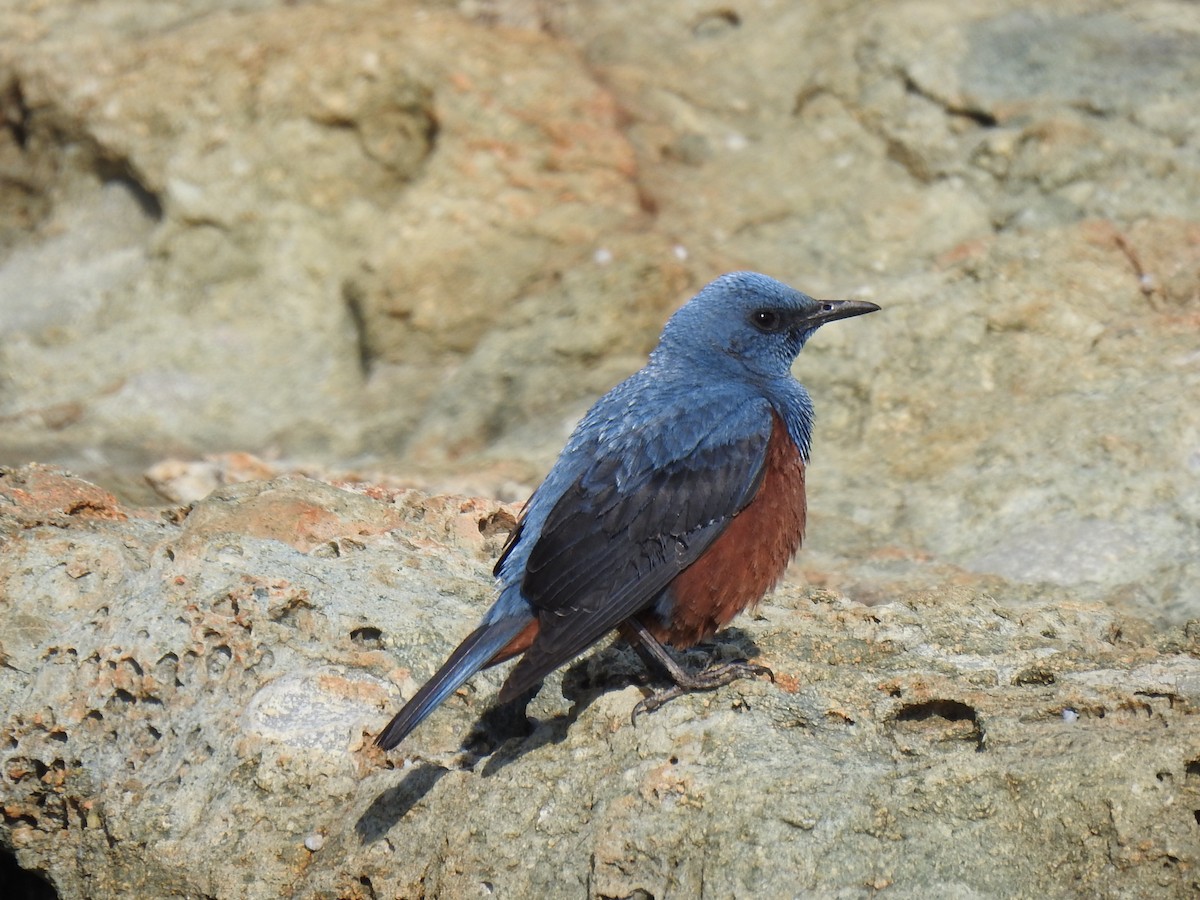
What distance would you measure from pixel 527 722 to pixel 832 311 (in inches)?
84.5

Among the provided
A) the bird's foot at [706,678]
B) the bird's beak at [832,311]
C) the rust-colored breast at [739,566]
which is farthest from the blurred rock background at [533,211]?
the bird's foot at [706,678]

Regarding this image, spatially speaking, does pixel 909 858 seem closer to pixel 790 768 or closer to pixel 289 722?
pixel 790 768

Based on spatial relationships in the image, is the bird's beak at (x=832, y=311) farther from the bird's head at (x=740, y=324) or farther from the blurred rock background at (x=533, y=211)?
the blurred rock background at (x=533, y=211)

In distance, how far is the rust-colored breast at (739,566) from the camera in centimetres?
475

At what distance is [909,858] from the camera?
373cm

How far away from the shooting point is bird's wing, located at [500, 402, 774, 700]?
4555 mm

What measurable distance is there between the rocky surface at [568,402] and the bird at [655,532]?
0.26m

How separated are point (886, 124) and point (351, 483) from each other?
397cm

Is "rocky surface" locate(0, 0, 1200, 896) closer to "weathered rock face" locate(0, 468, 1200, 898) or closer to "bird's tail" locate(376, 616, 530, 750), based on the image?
"weathered rock face" locate(0, 468, 1200, 898)

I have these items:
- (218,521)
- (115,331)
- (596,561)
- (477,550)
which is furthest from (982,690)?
(115,331)

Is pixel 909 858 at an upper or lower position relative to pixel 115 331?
upper

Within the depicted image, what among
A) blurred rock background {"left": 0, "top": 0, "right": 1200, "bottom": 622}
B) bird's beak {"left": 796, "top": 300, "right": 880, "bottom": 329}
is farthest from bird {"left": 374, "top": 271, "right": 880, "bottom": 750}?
blurred rock background {"left": 0, "top": 0, "right": 1200, "bottom": 622}

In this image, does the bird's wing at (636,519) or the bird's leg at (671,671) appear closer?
the bird's leg at (671,671)

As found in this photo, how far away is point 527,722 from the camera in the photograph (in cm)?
480
